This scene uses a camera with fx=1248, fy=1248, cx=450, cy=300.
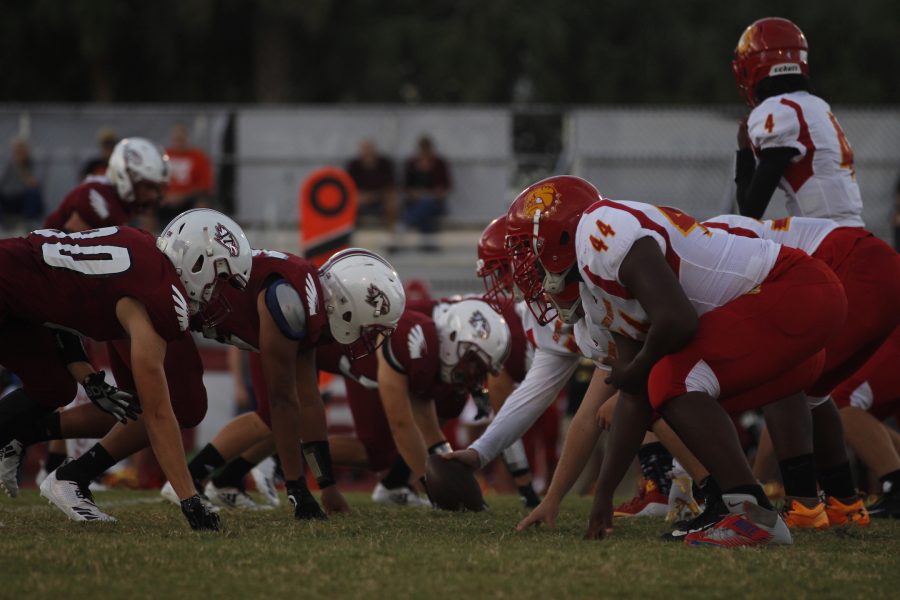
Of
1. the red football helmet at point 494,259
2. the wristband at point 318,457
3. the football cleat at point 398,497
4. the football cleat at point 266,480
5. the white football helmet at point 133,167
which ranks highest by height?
the white football helmet at point 133,167

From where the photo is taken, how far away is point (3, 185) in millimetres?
12859

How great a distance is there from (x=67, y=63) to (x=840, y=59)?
36.7 ft

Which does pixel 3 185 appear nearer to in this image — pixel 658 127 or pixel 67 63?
pixel 67 63

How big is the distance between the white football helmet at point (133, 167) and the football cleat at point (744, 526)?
15.3 feet

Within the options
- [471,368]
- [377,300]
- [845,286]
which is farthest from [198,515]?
[845,286]

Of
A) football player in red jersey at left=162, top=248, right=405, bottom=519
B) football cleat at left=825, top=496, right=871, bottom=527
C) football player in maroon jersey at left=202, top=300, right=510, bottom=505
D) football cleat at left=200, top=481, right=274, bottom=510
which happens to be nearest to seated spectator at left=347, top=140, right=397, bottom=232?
football player in maroon jersey at left=202, top=300, right=510, bottom=505

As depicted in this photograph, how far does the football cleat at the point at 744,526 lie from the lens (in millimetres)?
4332

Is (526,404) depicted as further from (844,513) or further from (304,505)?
(844,513)

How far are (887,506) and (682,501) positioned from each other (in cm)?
114

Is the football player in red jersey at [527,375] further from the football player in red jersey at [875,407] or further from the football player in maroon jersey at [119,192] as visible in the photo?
the football player in maroon jersey at [119,192]

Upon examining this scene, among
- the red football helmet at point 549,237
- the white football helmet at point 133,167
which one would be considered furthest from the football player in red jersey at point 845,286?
the white football helmet at point 133,167

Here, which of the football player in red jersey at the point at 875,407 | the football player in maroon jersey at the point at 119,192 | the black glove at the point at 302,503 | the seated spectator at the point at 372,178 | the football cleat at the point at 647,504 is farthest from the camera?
the seated spectator at the point at 372,178

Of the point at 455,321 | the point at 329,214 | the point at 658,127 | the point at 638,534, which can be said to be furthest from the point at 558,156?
the point at 638,534

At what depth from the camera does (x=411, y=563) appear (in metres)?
3.98
